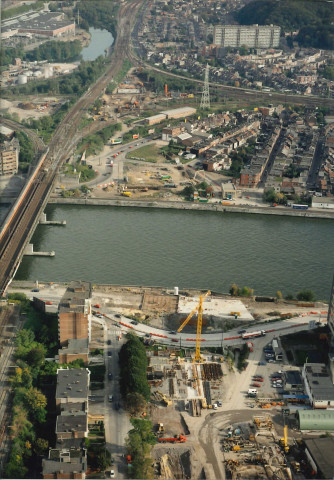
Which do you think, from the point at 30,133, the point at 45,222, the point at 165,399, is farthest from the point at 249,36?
the point at 165,399

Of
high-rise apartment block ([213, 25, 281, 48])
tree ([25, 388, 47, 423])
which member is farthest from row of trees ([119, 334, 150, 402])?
high-rise apartment block ([213, 25, 281, 48])

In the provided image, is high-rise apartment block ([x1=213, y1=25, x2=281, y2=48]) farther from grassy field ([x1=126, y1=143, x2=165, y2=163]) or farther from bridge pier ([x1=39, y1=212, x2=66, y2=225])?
bridge pier ([x1=39, y1=212, x2=66, y2=225])

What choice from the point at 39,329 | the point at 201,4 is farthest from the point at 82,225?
the point at 201,4

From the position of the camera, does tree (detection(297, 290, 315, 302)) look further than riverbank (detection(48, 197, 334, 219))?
No

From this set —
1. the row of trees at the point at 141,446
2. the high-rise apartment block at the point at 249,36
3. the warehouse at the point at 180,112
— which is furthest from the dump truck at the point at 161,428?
the high-rise apartment block at the point at 249,36

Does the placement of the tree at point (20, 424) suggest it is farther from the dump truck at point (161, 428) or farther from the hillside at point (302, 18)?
the hillside at point (302, 18)

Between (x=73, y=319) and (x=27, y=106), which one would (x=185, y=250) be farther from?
(x=27, y=106)
